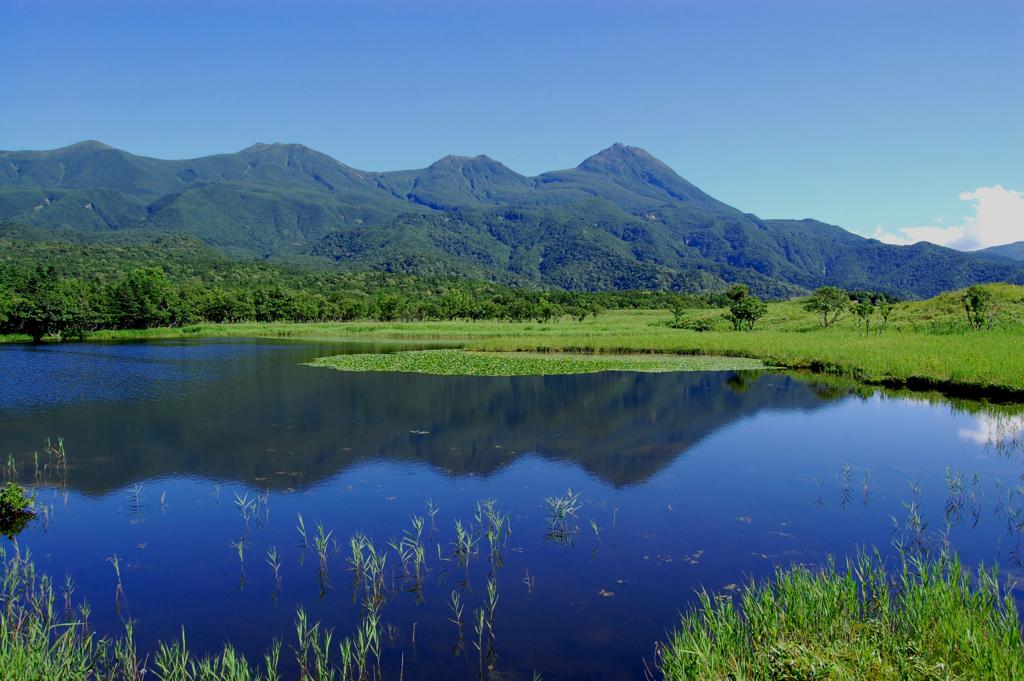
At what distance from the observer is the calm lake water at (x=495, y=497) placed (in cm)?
1039

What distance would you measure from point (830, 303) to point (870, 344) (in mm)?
28563

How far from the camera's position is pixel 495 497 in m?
16.8

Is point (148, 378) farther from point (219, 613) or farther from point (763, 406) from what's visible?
point (763, 406)

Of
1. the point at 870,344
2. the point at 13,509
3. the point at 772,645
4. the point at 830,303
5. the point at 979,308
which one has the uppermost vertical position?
the point at 830,303

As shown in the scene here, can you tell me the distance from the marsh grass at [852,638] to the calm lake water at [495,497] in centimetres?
157

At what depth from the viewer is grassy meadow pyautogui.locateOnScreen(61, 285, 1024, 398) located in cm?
3225

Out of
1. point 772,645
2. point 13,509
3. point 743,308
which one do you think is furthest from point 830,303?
point 13,509

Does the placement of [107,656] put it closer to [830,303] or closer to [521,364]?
[521,364]

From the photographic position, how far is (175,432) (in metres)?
24.3

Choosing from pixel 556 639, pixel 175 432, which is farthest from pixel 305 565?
pixel 175 432

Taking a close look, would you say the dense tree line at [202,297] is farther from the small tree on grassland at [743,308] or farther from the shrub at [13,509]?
the shrub at [13,509]

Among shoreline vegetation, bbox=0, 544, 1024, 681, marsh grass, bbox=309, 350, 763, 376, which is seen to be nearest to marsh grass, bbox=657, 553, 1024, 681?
shoreline vegetation, bbox=0, 544, 1024, 681

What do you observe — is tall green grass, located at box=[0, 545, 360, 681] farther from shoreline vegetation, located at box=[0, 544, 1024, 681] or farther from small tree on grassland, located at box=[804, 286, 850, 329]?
small tree on grassland, located at box=[804, 286, 850, 329]

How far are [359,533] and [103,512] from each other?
6897 millimetres
